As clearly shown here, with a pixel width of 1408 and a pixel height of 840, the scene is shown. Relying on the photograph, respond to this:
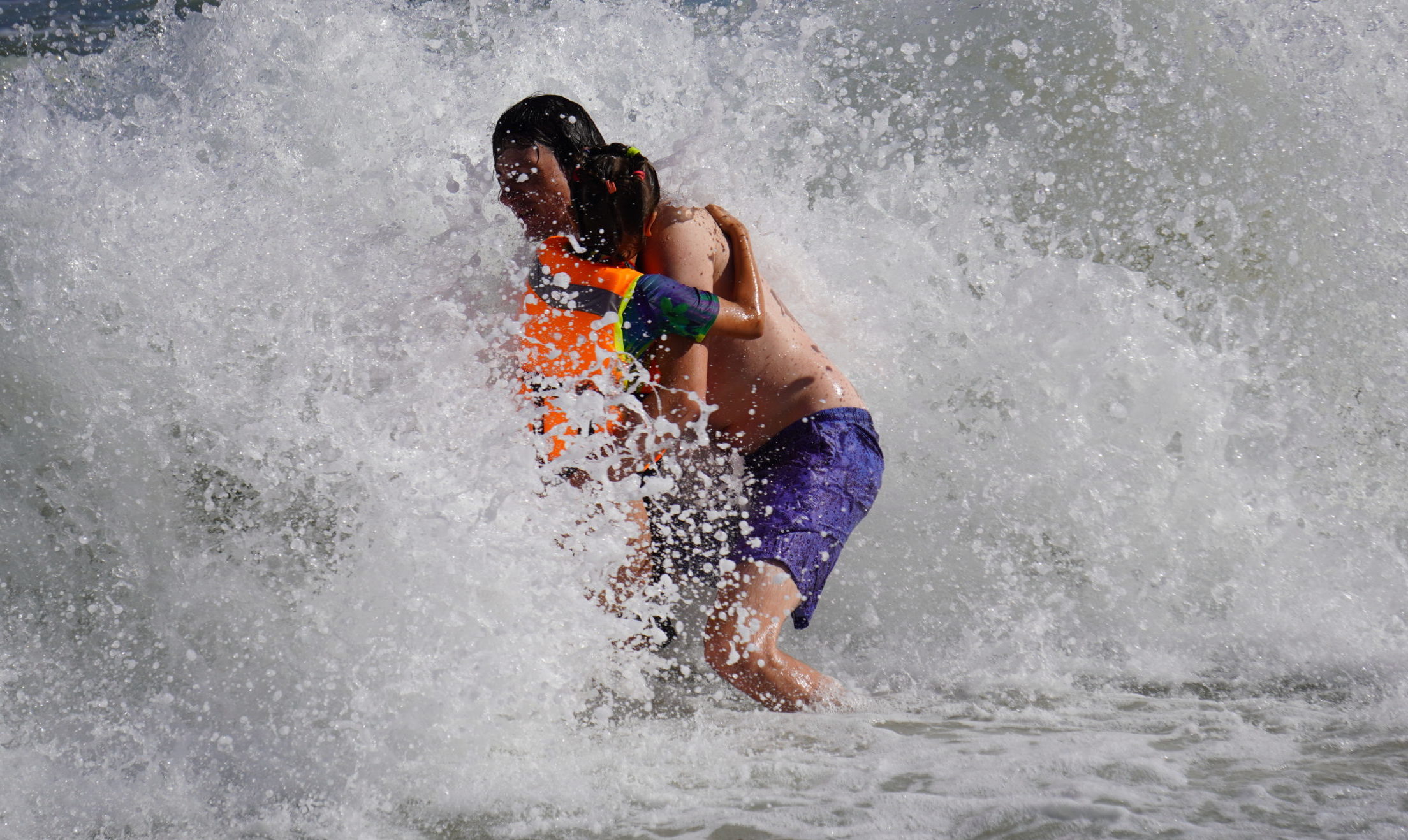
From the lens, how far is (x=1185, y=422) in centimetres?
337

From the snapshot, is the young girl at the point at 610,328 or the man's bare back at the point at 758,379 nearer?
the young girl at the point at 610,328

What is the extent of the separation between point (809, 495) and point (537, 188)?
948 mm

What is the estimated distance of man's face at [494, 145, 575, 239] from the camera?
2273 millimetres

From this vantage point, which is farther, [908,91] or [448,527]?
[908,91]

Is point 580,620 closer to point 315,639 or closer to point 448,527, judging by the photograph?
point 448,527

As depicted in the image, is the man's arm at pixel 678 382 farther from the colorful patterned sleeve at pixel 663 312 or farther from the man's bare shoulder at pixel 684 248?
the man's bare shoulder at pixel 684 248

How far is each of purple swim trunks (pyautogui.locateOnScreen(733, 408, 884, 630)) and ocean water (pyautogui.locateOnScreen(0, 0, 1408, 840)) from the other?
0.17m

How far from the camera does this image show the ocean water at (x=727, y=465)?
2037 mm

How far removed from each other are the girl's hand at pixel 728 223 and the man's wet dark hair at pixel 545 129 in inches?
15.7

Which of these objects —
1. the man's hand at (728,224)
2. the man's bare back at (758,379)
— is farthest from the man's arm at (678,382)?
the man's hand at (728,224)

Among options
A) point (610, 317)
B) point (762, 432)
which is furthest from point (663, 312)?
point (762, 432)

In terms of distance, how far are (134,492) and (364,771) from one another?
1.54 meters

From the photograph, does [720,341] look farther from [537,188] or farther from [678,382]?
[537,188]

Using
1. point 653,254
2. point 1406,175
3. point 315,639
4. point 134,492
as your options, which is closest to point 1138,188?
point 1406,175
